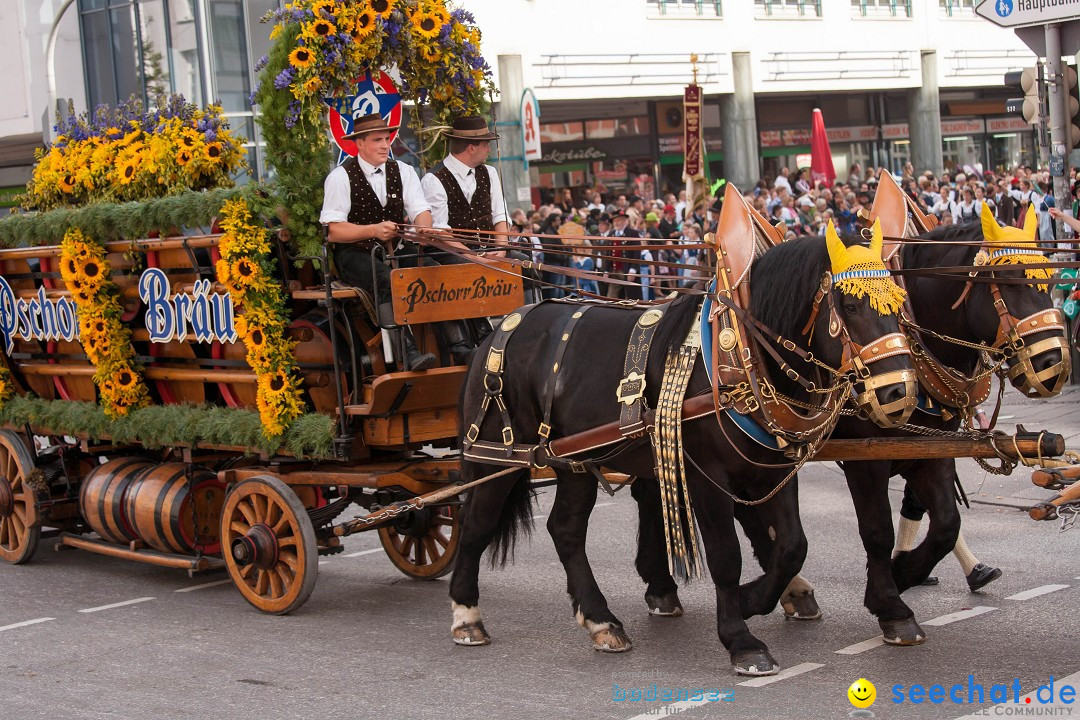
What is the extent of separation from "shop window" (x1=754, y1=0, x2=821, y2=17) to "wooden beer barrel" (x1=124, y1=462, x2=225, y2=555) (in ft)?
80.2

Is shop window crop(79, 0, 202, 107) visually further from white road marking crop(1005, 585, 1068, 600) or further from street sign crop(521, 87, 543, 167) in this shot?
white road marking crop(1005, 585, 1068, 600)

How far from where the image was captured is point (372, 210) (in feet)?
24.0

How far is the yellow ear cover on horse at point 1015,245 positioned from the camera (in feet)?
18.6

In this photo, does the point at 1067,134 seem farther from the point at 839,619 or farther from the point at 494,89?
the point at 839,619

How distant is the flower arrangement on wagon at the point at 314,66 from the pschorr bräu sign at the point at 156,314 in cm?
66

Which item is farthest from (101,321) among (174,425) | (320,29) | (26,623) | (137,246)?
(320,29)

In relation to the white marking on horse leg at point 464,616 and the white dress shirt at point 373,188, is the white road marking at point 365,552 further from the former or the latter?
the white dress shirt at point 373,188

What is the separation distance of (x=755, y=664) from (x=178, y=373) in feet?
13.5

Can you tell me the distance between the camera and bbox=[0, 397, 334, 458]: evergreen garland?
7.21 m

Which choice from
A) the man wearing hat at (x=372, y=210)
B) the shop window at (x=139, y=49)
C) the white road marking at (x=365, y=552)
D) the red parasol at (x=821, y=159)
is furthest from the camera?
the red parasol at (x=821, y=159)

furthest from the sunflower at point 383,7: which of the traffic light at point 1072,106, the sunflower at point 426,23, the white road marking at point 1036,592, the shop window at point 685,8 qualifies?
the shop window at point 685,8

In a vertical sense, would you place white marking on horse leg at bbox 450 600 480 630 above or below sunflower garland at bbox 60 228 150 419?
below

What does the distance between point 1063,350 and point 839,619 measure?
1904 mm

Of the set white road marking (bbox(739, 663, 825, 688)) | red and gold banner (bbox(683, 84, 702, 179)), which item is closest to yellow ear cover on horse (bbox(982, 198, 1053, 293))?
white road marking (bbox(739, 663, 825, 688))
